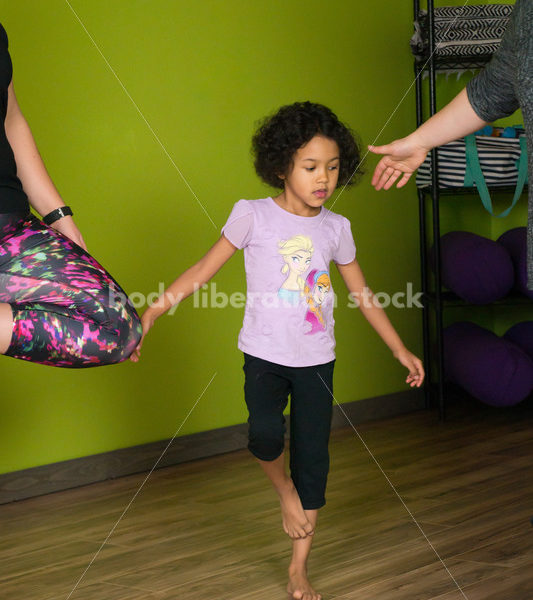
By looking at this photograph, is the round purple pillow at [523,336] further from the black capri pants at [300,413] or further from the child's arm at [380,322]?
the black capri pants at [300,413]

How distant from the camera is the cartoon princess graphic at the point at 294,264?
5.26ft

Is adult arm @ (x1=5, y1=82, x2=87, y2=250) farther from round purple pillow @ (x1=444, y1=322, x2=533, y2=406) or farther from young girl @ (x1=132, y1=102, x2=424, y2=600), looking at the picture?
round purple pillow @ (x1=444, y1=322, x2=533, y2=406)

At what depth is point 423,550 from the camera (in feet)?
5.57

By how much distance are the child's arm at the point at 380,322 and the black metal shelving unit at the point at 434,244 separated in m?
1.34

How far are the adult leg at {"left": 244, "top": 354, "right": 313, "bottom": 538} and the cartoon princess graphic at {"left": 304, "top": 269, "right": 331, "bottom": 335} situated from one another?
0.37 feet

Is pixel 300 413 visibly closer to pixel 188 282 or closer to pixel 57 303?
pixel 188 282

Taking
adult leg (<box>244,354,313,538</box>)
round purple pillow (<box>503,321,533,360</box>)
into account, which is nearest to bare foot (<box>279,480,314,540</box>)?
adult leg (<box>244,354,313,538</box>)

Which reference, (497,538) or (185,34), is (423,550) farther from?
(185,34)

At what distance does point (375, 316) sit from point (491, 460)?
3.17 ft

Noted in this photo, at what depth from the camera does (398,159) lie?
1389mm

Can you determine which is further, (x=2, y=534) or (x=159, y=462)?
(x=159, y=462)

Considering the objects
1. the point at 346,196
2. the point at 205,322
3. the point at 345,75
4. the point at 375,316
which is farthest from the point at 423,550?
the point at 345,75

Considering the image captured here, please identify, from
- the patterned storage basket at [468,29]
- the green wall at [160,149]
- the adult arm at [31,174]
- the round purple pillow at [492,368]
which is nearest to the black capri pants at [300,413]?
the adult arm at [31,174]

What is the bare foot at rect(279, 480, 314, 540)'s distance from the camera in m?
1.54
